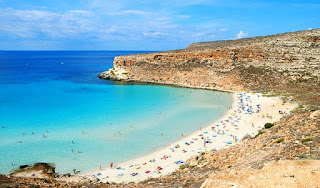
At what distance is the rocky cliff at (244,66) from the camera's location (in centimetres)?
5141

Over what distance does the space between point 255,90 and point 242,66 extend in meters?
11.6

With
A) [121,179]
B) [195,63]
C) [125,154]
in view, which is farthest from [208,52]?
[121,179]

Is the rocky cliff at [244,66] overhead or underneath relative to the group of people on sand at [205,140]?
overhead

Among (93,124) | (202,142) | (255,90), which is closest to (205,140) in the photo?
(202,142)

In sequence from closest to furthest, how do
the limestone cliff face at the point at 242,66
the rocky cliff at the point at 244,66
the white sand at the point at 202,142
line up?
the white sand at the point at 202,142, the rocky cliff at the point at 244,66, the limestone cliff face at the point at 242,66

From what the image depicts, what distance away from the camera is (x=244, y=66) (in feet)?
192

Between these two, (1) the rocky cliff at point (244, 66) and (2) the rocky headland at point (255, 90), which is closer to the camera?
(2) the rocky headland at point (255, 90)

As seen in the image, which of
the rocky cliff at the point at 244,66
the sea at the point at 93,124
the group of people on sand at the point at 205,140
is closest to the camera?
the group of people on sand at the point at 205,140

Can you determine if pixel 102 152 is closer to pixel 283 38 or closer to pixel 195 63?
pixel 195 63

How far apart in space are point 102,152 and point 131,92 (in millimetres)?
31253

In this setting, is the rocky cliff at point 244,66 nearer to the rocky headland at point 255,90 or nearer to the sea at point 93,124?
the rocky headland at point 255,90

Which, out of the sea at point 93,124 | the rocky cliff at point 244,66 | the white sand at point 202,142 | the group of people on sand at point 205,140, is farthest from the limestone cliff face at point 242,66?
the group of people on sand at point 205,140

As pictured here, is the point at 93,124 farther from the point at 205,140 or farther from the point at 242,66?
the point at 242,66

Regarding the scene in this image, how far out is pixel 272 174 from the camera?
1014cm
